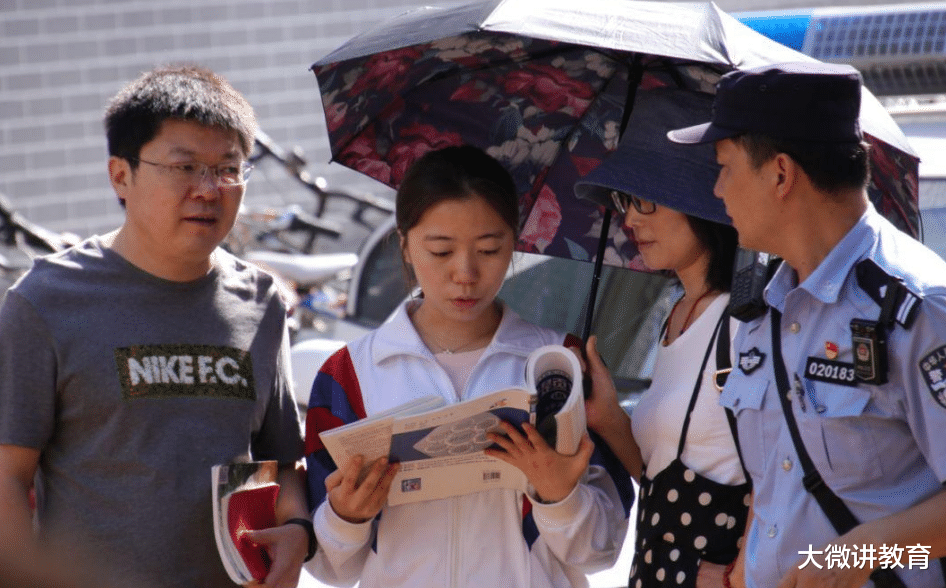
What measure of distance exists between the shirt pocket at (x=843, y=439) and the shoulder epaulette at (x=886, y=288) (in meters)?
0.15

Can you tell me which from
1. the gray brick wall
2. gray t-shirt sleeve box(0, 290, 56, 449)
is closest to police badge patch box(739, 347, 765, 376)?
gray t-shirt sleeve box(0, 290, 56, 449)

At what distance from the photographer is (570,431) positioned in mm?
2574

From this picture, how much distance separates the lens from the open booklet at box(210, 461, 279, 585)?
2.62 m

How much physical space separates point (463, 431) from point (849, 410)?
2.54 feet

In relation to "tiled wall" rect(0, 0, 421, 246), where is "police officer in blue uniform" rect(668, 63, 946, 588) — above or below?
above

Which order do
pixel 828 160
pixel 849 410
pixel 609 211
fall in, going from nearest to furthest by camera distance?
pixel 849 410, pixel 828 160, pixel 609 211

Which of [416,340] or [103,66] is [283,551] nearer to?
[416,340]

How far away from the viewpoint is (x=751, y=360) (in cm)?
252

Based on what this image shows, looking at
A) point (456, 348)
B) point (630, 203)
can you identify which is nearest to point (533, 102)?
point (630, 203)

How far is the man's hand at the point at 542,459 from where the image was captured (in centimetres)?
260

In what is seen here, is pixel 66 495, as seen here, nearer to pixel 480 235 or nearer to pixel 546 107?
pixel 480 235

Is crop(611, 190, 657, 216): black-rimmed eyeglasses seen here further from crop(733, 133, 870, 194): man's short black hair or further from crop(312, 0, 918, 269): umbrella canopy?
crop(733, 133, 870, 194): man's short black hair

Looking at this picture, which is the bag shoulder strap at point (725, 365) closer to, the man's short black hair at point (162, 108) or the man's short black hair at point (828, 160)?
the man's short black hair at point (828, 160)

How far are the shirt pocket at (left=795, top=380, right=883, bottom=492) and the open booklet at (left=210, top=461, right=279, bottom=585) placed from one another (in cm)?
115
